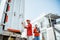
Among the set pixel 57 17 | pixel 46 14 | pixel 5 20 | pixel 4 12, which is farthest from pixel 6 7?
pixel 57 17

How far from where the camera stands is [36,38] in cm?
387

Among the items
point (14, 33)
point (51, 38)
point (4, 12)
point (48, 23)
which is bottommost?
point (51, 38)

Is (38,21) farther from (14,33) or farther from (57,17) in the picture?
(14,33)

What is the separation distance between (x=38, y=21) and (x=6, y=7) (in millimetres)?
2340

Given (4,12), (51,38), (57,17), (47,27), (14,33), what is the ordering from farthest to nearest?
(57,17)
(47,27)
(51,38)
(4,12)
(14,33)

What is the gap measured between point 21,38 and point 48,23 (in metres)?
1.83

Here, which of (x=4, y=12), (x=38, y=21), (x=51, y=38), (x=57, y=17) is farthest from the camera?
(x=38, y=21)

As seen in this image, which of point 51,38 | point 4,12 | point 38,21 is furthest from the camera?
point 38,21

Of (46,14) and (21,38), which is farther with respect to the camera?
(46,14)

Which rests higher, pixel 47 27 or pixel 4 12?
pixel 4 12

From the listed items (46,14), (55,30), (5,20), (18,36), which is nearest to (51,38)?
(55,30)

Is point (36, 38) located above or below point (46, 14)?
below

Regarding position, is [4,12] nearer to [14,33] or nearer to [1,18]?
[1,18]

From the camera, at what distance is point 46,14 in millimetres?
4984
